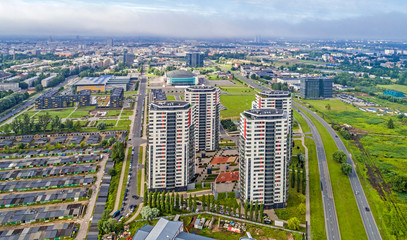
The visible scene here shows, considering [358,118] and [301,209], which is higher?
[358,118]

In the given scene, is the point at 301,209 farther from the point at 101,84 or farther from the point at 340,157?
the point at 101,84

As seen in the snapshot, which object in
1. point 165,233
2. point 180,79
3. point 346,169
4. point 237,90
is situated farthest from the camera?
point 180,79

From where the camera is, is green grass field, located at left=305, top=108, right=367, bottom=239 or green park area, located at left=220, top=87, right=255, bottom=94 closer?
green grass field, located at left=305, top=108, right=367, bottom=239

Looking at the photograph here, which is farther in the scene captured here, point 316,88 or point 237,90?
point 237,90

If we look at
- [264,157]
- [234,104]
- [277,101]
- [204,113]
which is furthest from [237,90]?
[264,157]

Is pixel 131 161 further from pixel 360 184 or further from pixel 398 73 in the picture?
pixel 398 73

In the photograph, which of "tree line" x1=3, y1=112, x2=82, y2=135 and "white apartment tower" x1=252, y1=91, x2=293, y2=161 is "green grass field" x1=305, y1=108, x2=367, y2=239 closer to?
"white apartment tower" x1=252, y1=91, x2=293, y2=161

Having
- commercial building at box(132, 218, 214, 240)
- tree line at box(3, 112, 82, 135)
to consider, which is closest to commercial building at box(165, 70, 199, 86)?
tree line at box(3, 112, 82, 135)
